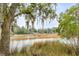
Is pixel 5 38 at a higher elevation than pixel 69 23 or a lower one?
lower

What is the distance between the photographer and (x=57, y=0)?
1358mm

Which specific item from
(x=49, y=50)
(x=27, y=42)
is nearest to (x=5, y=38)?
(x=27, y=42)

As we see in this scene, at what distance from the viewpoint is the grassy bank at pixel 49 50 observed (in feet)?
4.39

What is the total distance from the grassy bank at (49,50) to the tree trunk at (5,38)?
67 millimetres

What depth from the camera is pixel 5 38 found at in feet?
4.42

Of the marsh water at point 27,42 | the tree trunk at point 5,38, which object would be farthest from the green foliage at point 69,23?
the tree trunk at point 5,38

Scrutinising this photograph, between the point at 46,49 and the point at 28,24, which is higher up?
the point at 28,24

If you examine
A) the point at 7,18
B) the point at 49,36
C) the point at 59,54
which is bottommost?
the point at 59,54

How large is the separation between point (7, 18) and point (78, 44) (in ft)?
1.82

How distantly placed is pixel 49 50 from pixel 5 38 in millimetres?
333

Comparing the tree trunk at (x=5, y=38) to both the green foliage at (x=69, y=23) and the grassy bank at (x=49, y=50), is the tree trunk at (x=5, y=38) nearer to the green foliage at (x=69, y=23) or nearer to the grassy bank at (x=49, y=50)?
the grassy bank at (x=49, y=50)

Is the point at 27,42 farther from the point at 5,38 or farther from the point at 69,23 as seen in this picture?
the point at 69,23

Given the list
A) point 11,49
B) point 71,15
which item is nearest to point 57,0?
point 71,15

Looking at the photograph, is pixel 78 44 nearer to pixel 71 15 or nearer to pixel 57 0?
pixel 71 15
